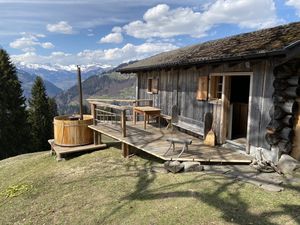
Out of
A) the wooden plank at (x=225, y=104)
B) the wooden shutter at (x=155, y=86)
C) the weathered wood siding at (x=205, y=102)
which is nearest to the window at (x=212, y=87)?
the weathered wood siding at (x=205, y=102)

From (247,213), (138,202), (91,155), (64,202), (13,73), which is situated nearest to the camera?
(247,213)

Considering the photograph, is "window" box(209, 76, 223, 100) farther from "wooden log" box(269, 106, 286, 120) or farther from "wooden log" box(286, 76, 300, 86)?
"wooden log" box(286, 76, 300, 86)

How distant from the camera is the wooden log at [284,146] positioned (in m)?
Answer: 6.86

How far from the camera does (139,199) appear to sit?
611cm

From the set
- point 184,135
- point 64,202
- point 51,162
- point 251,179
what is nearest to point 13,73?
point 51,162

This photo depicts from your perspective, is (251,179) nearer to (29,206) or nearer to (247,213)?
(247,213)

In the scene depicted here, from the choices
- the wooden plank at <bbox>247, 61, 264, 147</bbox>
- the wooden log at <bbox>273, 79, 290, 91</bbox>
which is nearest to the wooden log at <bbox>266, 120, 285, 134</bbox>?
the wooden plank at <bbox>247, 61, 264, 147</bbox>

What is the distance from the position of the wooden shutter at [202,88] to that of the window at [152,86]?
12.6 feet

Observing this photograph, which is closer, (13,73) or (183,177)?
(183,177)

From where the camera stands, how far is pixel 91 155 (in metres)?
10.6

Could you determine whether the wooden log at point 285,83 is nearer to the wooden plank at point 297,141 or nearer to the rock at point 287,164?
the wooden plank at point 297,141

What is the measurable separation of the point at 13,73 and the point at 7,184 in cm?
Result: 1929

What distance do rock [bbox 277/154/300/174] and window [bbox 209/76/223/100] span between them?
3.14 meters

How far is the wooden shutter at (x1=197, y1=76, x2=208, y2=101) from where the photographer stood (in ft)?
31.1
